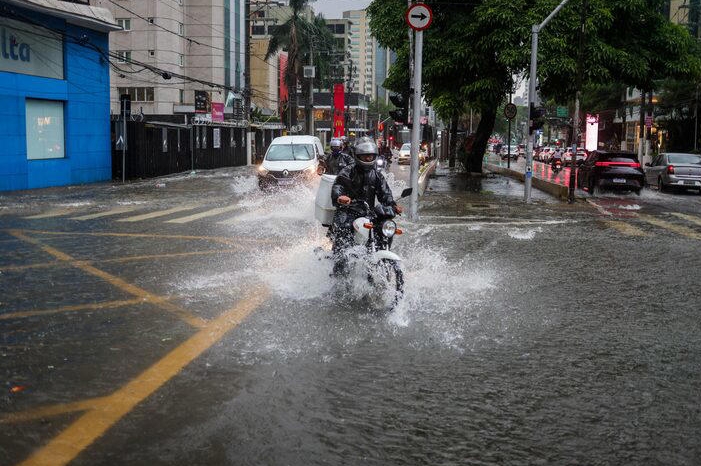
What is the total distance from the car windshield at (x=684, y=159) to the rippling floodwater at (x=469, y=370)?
1968 centimetres

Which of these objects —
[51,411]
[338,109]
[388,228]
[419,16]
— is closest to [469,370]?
[388,228]

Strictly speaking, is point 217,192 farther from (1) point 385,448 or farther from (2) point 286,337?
(1) point 385,448

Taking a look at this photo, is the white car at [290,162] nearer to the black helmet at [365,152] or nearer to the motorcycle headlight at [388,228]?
the black helmet at [365,152]

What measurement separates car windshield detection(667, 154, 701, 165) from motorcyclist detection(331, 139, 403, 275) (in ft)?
76.2

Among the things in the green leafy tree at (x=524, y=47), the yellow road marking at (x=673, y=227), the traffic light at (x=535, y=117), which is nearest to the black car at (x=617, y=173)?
the traffic light at (x=535, y=117)

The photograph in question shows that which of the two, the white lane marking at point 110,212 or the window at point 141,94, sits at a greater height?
the window at point 141,94

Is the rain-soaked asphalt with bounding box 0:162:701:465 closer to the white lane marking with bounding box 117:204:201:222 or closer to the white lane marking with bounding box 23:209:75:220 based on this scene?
the white lane marking with bounding box 117:204:201:222

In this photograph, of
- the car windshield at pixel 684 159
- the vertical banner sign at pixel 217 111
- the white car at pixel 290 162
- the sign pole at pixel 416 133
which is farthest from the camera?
the vertical banner sign at pixel 217 111

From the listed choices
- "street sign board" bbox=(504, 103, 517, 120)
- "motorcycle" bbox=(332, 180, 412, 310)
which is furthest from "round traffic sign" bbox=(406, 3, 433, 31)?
"street sign board" bbox=(504, 103, 517, 120)

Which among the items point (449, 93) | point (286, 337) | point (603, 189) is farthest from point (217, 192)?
point (286, 337)

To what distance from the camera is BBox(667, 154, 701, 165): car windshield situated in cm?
2783

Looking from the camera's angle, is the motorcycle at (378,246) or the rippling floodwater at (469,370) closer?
the rippling floodwater at (469,370)

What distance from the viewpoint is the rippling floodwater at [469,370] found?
4.06m

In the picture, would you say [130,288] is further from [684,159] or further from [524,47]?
[684,159]
